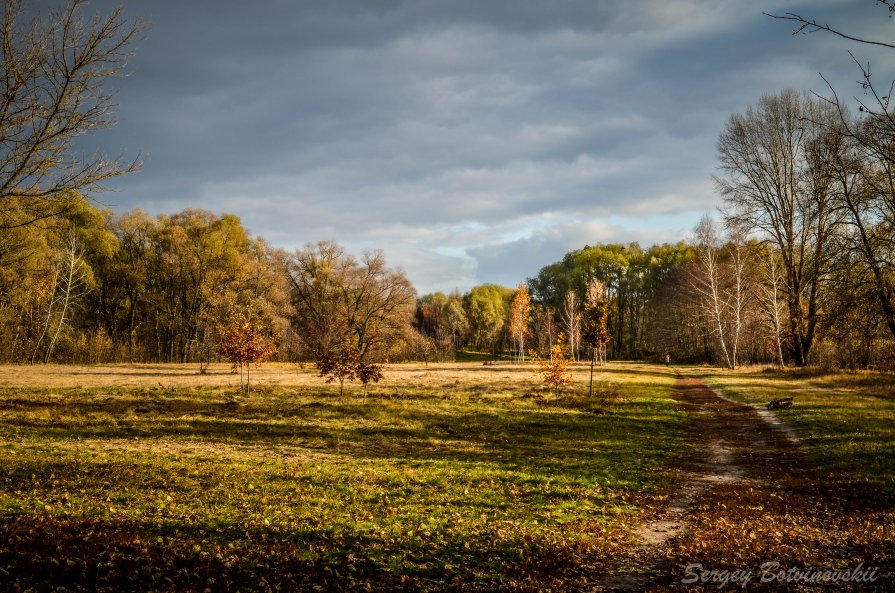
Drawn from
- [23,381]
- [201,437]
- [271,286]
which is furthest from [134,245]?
[201,437]

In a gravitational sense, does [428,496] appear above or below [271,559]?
below

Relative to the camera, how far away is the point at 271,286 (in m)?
70.6

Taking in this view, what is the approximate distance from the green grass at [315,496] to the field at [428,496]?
0.06m

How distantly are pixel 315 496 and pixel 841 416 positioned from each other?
2173 centimetres

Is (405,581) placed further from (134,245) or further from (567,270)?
(567,270)

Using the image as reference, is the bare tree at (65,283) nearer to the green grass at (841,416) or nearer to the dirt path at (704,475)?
the dirt path at (704,475)

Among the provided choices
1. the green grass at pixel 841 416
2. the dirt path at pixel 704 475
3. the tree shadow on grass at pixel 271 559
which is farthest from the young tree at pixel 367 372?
the green grass at pixel 841 416

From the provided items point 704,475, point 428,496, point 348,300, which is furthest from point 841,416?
point 348,300

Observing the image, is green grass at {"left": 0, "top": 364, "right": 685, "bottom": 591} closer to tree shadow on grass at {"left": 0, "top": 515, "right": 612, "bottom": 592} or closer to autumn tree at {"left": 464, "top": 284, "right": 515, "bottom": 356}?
tree shadow on grass at {"left": 0, "top": 515, "right": 612, "bottom": 592}

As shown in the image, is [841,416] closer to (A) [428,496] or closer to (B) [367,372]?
(A) [428,496]

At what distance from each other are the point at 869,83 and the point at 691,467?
13300 millimetres

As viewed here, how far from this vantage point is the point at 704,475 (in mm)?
14570

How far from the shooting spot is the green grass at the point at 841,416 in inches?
553

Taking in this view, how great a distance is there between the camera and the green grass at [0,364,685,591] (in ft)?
24.4
